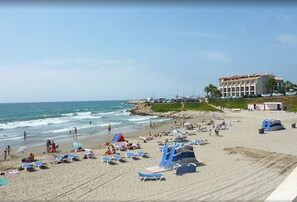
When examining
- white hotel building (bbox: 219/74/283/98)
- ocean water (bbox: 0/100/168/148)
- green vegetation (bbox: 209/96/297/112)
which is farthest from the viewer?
white hotel building (bbox: 219/74/283/98)

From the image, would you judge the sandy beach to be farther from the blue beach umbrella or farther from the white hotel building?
the white hotel building

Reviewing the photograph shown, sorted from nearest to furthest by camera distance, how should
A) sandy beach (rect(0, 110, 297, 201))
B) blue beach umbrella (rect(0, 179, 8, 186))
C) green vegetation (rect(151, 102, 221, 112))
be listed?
sandy beach (rect(0, 110, 297, 201)), blue beach umbrella (rect(0, 179, 8, 186)), green vegetation (rect(151, 102, 221, 112))

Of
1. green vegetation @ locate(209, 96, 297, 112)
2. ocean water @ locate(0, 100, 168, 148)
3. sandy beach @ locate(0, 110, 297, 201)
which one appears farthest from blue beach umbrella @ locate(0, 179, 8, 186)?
green vegetation @ locate(209, 96, 297, 112)

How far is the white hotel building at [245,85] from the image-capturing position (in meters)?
94.6

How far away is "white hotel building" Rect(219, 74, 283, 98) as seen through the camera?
9456cm

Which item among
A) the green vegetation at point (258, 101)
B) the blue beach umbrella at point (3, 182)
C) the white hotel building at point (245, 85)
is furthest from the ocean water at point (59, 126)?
the white hotel building at point (245, 85)

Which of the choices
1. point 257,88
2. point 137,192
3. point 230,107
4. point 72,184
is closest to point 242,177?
point 137,192

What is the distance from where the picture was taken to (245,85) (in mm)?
98625

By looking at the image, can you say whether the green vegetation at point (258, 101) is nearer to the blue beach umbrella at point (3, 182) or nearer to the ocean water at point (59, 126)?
the ocean water at point (59, 126)

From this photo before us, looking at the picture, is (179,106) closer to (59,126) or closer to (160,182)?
(59,126)

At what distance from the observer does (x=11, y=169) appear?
17.0m

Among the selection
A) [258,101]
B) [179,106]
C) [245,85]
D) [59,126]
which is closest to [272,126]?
[59,126]

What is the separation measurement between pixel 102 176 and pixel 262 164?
7.89 metres

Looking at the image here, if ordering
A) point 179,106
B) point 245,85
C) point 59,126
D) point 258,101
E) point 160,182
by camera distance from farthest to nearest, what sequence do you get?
point 245,85 → point 179,106 → point 258,101 → point 59,126 → point 160,182
